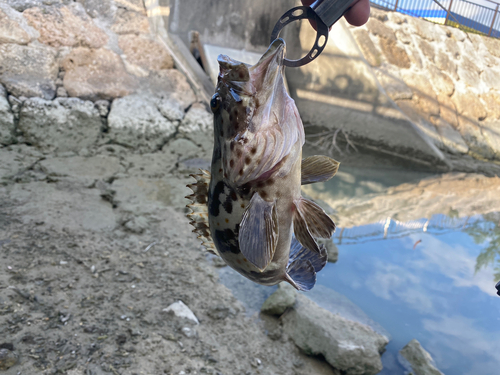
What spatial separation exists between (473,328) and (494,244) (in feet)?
8.95

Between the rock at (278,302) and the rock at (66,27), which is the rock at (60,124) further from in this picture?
the rock at (278,302)

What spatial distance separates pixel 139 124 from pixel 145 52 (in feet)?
4.84

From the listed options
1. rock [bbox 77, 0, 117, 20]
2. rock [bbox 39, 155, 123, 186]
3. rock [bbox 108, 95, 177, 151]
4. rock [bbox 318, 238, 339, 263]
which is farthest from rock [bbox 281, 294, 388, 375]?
rock [bbox 77, 0, 117, 20]

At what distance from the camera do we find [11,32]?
5.90 metres

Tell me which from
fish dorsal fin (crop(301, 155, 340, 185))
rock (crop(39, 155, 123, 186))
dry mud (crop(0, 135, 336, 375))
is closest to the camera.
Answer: fish dorsal fin (crop(301, 155, 340, 185))

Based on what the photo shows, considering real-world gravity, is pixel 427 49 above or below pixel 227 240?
above

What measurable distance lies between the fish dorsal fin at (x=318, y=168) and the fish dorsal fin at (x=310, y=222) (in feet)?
0.51

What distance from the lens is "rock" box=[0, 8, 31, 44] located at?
5836 millimetres

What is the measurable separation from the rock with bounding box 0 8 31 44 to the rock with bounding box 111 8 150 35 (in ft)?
4.83

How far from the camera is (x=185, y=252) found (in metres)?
4.23

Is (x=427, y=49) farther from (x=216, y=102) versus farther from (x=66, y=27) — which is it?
(x=216, y=102)

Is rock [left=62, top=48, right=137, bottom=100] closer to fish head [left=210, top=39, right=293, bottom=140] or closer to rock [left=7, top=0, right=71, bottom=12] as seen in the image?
rock [left=7, top=0, right=71, bottom=12]

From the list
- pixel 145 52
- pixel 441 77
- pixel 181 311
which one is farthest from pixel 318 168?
pixel 441 77

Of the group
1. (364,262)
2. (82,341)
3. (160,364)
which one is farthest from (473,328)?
(82,341)
